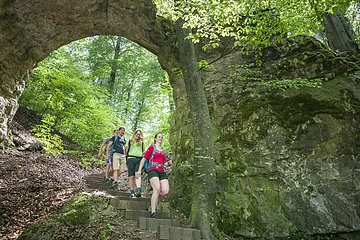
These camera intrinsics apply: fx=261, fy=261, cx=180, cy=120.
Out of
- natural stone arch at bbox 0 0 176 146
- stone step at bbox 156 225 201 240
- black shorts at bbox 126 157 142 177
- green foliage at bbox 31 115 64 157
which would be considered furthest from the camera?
natural stone arch at bbox 0 0 176 146

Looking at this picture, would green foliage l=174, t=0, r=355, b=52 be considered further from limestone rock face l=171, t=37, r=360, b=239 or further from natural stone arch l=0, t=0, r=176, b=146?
natural stone arch l=0, t=0, r=176, b=146

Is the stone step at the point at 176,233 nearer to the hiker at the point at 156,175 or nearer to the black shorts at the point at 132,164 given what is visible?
the hiker at the point at 156,175

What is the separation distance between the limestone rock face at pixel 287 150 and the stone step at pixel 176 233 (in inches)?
69.4

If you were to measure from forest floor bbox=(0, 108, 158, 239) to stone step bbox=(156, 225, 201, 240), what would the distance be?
781 mm

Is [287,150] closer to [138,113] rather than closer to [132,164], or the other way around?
[132,164]

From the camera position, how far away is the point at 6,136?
1000 cm

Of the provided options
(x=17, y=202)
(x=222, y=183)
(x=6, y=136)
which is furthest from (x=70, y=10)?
(x=222, y=183)

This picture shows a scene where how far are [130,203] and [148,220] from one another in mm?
1113

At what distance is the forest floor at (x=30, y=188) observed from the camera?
608cm

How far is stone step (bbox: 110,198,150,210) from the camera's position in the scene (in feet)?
20.5

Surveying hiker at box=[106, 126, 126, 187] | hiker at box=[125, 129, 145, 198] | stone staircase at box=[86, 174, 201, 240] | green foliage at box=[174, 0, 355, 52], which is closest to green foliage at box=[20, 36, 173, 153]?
hiker at box=[106, 126, 126, 187]

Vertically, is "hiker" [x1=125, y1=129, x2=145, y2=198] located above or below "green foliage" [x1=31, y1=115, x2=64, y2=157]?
below

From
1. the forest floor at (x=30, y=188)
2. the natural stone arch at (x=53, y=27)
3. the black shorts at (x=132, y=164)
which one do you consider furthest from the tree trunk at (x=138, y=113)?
the black shorts at (x=132, y=164)

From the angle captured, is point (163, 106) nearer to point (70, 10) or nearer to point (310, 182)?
point (70, 10)
